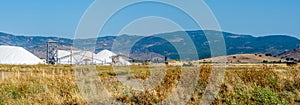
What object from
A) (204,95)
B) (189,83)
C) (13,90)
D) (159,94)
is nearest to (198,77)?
(189,83)

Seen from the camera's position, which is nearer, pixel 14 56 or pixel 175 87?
pixel 175 87

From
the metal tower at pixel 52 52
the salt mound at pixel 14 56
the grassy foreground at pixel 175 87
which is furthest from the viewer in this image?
the metal tower at pixel 52 52

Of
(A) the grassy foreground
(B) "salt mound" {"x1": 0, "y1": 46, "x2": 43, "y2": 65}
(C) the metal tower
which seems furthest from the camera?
(C) the metal tower

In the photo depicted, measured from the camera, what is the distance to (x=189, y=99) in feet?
45.0

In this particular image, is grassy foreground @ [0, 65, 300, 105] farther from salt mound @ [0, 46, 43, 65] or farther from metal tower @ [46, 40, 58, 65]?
metal tower @ [46, 40, 58, 65]

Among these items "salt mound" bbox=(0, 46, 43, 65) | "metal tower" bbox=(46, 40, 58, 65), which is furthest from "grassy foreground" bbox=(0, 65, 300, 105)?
"metal tower" bbox=(46, 40, 58, 65)

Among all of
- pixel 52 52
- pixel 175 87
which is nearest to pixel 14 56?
pixel 52 52

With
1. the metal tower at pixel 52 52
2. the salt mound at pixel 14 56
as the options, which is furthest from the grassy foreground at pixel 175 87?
the metal tower at pixel 52 52

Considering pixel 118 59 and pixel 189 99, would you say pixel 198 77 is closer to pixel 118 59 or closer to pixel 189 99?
pixel 189 99

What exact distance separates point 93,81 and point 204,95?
5128mm

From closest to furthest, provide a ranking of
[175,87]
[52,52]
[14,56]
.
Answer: [175,87] < [14,56] < [52,52]

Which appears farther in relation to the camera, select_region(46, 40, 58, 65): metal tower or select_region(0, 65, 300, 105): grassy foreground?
select_region(46, 40, 58, 65): metal tower

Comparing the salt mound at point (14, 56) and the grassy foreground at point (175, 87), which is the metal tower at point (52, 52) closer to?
the salt mound at point (14, 56)

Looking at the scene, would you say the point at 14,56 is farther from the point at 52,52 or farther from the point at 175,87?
the point at 175,87
